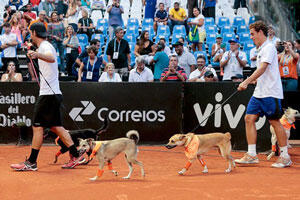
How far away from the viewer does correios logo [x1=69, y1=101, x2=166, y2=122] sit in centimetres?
1024

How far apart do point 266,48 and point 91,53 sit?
5.55 metres

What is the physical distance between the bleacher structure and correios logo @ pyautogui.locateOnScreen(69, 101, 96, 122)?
17.1ft

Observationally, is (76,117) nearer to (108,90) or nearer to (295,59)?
(108,90)

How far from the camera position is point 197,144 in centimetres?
693

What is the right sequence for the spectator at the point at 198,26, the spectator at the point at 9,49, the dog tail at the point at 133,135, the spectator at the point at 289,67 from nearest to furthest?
1. the dog tail at the point at 133,135
2. the spectator at the point at 289,67
3. the spectator at the point at 9,49
4. the spectator at the point at 198,26

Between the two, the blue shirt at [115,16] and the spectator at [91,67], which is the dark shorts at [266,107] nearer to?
the spectator at [91,67]

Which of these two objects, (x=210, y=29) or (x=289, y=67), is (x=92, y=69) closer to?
(x=289, y=67)

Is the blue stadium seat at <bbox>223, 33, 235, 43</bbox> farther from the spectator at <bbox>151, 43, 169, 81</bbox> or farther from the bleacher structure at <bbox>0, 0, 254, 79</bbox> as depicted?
the spectator at <bbox>151, 43, 169, 81</bbox>

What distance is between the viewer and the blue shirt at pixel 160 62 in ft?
40.2

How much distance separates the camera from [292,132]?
1136cm

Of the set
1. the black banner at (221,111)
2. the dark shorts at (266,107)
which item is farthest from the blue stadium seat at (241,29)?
the dark shorts at (266,107)

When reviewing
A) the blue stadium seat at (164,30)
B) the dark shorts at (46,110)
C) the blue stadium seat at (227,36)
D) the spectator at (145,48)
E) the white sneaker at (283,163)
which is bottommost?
the white sneaker at (283,163)

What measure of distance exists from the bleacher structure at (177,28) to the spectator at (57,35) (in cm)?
145

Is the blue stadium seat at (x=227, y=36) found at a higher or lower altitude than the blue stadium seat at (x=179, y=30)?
lower
